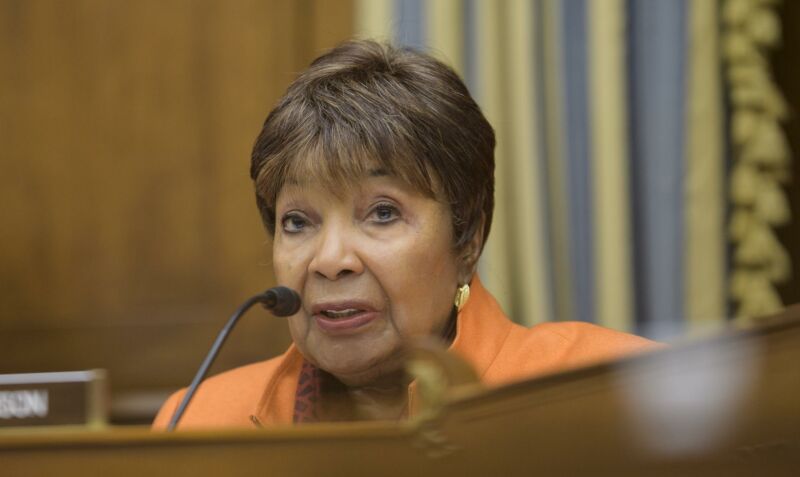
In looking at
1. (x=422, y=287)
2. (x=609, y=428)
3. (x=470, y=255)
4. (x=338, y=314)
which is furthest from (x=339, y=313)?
(x=609, y=428)

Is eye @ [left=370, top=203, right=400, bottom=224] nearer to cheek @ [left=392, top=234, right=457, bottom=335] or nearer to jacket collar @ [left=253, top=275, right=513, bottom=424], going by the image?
cheek @ [left=392, top=234, right=457, bottom=335]

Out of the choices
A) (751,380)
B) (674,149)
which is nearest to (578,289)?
(674,149)

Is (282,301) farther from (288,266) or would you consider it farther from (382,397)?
(382,397)

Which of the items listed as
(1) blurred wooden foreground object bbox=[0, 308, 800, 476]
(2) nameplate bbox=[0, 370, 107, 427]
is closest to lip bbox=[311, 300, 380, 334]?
(2) nameplate bbox=[0, 370, 107, 427]

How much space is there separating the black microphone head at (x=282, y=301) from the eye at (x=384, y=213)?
14 centimetres

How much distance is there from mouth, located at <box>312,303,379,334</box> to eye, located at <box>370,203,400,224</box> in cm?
11

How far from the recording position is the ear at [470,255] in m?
1.53

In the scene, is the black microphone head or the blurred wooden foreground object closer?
the blurred wooden foreground object

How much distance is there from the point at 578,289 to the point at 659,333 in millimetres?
178

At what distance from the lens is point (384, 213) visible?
1.43m

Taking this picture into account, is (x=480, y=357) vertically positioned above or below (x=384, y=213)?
below

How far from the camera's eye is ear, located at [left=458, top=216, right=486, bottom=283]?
1.53 m

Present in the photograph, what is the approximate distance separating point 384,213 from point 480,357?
0.75 ft

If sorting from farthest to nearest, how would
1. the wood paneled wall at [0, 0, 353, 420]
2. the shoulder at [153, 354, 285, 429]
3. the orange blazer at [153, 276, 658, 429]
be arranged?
the wood paneled wall at [0, 0, 353, 420] → the shoulder at [153, 354, 285, 429] → the orange blazer at [153, 276, 658, 429]
